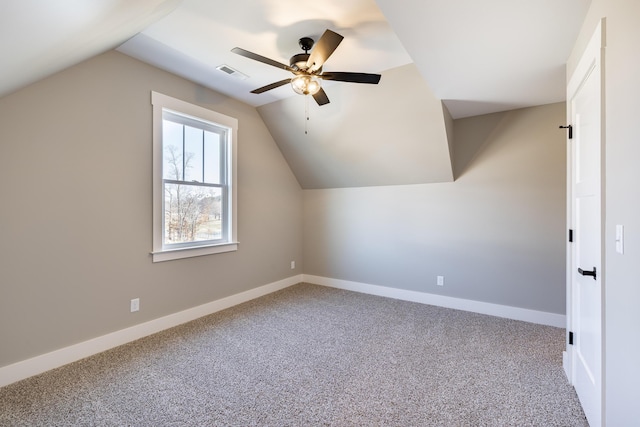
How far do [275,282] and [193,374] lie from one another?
7.66 ft

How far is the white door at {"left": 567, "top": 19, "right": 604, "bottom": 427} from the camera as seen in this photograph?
1485mm

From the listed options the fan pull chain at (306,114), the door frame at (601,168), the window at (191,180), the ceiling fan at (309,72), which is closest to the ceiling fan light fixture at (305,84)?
the ceiling fan at (309,72)

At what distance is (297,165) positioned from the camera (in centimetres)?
472

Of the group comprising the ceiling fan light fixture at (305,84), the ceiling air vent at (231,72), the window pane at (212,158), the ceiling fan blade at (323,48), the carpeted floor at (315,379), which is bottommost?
the carpeted floor at (315,379)

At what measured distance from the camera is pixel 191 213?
3.47 metres

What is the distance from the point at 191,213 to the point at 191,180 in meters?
0.39

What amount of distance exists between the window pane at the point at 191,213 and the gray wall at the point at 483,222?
2066mm

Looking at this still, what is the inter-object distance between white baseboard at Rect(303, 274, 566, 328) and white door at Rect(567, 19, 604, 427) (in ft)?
4.24

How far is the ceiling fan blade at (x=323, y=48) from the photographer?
195cm

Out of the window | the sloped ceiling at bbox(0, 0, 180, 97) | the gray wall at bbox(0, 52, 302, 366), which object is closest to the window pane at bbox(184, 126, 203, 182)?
the window

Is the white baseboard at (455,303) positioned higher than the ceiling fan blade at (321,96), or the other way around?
the ceiling fan blade at (321,96)

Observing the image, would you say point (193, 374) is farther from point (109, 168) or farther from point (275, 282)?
point (275, 282)

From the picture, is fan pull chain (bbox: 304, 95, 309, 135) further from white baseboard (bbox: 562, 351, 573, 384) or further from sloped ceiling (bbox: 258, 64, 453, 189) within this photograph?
white baseboard (bbox: 562, 351, 573, 384)
